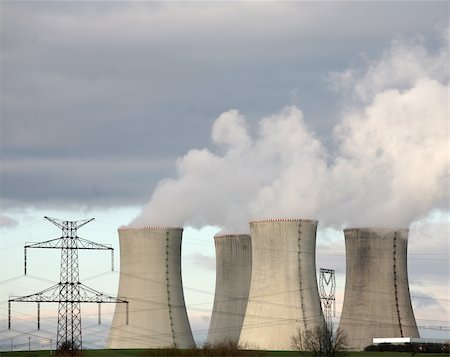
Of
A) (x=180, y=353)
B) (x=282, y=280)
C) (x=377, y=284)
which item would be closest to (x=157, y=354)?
(x=180, y=353)

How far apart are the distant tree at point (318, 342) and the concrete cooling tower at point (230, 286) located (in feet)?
17.7

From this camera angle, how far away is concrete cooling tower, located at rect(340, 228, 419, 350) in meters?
54.8

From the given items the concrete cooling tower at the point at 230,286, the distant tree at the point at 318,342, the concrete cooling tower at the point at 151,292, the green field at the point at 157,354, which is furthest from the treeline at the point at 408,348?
the concrete cooling tower at the point at 151,292

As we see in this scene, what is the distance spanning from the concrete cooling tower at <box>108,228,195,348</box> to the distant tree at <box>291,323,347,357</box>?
4.85 meters

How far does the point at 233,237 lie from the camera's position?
200ft

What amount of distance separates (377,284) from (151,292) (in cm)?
874

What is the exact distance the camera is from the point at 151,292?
2172 inches

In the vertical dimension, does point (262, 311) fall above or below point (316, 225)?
below

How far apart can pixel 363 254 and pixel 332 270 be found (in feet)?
41.4

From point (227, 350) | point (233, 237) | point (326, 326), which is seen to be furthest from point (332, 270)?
point (227, 350)

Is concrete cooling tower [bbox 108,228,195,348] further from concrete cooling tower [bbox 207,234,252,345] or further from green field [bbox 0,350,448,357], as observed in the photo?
concrete cooling tower [bbox 207,234,252,345]

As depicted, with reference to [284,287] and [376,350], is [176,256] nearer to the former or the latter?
[284,287]

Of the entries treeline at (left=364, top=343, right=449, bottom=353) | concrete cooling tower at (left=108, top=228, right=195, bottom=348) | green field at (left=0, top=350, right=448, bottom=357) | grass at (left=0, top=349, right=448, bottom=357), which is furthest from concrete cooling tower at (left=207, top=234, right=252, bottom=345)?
treeline at (left=364, top=343, right=449, bottom=353)

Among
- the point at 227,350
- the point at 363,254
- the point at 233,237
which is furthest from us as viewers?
the point at 233,237
